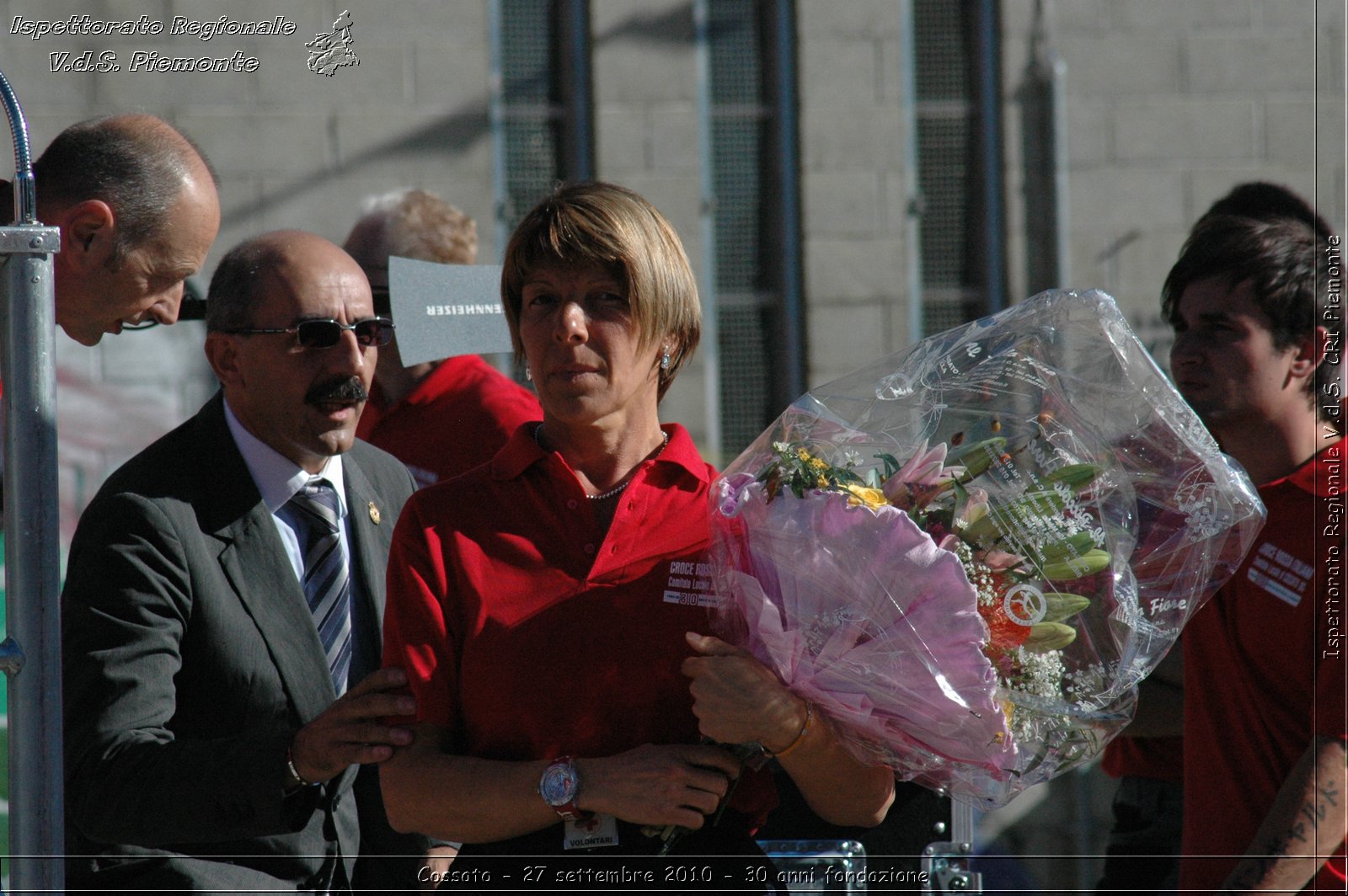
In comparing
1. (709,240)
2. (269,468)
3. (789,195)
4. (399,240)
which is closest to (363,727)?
(269,468)

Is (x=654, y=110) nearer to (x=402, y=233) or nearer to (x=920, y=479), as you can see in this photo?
(x=402, y=233)

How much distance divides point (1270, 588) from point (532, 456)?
1.34 metres

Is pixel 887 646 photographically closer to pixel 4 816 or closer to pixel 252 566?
pixel 252 566

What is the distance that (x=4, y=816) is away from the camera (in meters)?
3.63

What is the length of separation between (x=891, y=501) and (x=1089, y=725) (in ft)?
1.36

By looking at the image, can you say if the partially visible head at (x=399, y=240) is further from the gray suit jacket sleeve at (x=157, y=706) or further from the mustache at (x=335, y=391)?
the gray suit jacket sleeve at (x=157, y=706)

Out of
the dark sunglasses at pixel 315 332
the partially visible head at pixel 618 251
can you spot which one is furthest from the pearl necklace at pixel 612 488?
the dark sunglasses at pixel 315 332

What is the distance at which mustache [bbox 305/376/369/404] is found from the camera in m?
2.38

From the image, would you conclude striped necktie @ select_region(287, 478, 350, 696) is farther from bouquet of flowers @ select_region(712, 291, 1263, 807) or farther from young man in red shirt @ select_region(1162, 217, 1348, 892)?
young man in red shirt @ select_region(1162, 217, 1348, 892)

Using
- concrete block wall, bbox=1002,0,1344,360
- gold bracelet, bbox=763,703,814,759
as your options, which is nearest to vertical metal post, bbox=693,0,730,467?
concrete block wall, bbox=1002,0,1344,360

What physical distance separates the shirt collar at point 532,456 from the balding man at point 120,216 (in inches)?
33.8

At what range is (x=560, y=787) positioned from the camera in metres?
1.74

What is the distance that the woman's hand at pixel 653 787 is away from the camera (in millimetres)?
1732

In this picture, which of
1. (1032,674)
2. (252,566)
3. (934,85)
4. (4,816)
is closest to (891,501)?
(1032,674)
